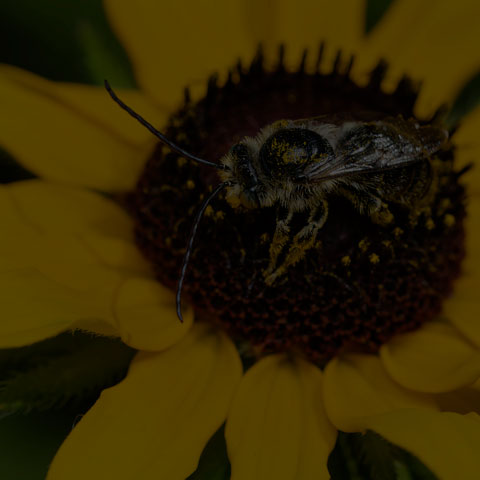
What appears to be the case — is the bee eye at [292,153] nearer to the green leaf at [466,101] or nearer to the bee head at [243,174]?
the bee head at [243,174]

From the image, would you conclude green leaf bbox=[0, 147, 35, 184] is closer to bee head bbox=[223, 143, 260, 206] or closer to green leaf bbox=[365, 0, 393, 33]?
bee head bbox=[223, 143, 260, 206]

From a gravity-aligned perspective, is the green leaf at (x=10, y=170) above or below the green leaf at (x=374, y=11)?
below

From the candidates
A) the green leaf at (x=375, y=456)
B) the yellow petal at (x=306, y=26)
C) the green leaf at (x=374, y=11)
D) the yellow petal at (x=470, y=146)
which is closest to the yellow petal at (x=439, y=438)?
the green leaf at (x=375, y=456)

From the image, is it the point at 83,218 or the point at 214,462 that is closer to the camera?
the point at 214,462

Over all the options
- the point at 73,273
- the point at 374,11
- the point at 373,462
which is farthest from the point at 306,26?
the point at 373,462

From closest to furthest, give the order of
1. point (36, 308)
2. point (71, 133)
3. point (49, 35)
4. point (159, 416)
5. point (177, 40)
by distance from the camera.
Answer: point (36, 308), point (159, 416), point (71, 133), point (177, 40), point (49, 35)

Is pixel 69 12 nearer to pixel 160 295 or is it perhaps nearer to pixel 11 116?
pixel 11 116

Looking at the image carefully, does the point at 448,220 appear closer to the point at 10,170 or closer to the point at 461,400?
the point at 461,400
